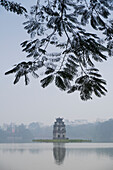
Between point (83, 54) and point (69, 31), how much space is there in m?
0.36

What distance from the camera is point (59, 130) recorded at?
10562cm

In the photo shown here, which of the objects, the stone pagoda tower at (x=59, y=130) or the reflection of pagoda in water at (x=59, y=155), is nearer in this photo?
the reflection of pagoda in water at (x=59, y=155)

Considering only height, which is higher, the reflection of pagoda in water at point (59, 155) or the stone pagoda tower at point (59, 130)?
the stone pagoda tower at point (59, 130)

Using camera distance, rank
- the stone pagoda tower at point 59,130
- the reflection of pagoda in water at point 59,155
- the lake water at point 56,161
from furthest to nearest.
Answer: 1. the stone pagoda tower at point 59,130
2. the reflection of pagoda in water at point 59,155
3. the lake water at point 56,161

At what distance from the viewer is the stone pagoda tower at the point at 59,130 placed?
104875 mm

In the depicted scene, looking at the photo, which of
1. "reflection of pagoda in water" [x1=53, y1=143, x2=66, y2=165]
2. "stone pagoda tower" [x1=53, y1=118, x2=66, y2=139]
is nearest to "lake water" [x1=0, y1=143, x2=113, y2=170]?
"reflection of pagoda in water" [x1=53, y1=143, x2=66, y2=165]

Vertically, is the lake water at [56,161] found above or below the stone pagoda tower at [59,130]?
below

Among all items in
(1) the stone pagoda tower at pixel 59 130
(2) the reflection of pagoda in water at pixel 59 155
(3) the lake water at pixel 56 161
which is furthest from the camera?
(1) the stone pagoda tower at pixel 59 130

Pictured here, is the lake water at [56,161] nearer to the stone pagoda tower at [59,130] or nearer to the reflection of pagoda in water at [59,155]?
the reflection of pagoda in water at [59,155]

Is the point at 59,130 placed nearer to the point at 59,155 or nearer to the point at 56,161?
the point at 59,155

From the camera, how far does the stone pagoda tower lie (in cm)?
10488

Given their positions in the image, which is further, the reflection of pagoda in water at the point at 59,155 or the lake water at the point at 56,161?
the reflection of pagoda in water at the point at 59,155

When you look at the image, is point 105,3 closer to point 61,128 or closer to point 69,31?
point 69,31

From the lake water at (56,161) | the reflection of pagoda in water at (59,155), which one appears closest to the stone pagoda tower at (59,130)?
the reflection of pagoda in water at (59,155)
